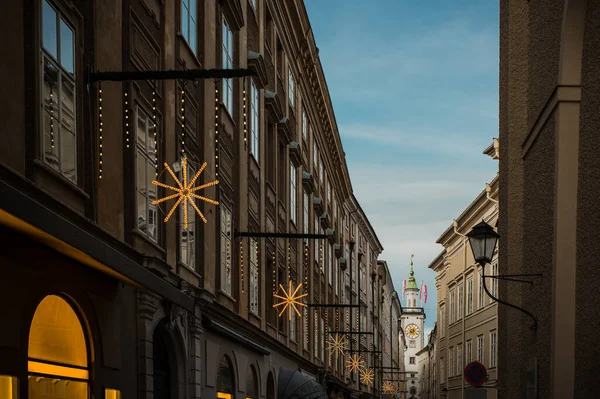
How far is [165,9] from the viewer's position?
17.6 meters

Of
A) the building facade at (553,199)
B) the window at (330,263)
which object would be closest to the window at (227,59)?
the building facade at (553,199)

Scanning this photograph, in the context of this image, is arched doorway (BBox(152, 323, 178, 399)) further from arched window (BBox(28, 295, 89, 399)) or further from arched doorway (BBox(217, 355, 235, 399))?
arched window (BBox(28, 295, 89, 399))

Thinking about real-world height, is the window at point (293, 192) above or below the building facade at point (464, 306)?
above

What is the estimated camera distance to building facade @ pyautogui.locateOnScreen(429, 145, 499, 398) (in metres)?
47.4

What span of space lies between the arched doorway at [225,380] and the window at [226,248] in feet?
4.97

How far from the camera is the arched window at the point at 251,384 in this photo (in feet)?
86.0

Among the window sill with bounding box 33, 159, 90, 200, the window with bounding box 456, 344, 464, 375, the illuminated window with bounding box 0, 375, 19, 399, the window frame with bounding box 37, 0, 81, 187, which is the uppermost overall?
the window frame with bounding box 37, 0, 81, 187

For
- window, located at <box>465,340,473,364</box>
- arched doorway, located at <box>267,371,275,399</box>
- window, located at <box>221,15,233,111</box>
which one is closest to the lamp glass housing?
window, located at <box>221,15,233,111</box>

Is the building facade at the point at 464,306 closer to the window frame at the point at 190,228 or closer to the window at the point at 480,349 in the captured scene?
the window at the point at 480,349

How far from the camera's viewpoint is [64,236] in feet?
33.7

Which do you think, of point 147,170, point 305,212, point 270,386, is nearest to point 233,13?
point 147,170

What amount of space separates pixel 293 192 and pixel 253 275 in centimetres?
946

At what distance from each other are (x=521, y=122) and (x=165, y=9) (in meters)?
6.19

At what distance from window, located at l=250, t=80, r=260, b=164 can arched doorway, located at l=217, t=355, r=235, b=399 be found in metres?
5.75
